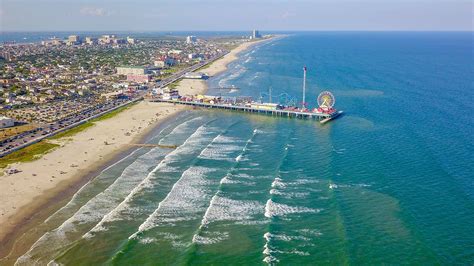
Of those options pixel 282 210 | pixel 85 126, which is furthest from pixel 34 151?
pixel 282 210

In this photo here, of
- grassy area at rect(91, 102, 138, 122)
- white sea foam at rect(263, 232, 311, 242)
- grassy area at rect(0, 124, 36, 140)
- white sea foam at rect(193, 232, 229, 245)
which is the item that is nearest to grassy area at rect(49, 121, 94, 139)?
grassy area at rect(91, 102, 138, 122)

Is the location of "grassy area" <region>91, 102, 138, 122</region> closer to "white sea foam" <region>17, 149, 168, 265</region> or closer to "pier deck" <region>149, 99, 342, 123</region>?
"pier deck" <region>149, 99, 342, 123</region>

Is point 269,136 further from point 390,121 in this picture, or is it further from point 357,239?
point 357,239

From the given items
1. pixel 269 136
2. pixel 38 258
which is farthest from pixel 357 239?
pixel 269 136

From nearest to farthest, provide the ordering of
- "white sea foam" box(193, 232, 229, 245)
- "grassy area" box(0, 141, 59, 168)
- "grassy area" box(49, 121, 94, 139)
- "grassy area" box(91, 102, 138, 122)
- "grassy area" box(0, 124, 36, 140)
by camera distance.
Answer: "white sea foam" box(193, 232, 229, 245)
"grassy area" box(0, 141, 59, 168)
"grassy area" box(0, 124, 36, 140)
"grassy area" box(49, 121, 94, 139)
"grassy area" box(91, 102, 138, 122)

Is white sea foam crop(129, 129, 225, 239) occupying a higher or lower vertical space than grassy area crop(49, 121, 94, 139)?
lower

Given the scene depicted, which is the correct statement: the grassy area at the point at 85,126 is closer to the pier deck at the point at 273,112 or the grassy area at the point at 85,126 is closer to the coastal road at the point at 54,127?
the coastal road at the point at 54,127

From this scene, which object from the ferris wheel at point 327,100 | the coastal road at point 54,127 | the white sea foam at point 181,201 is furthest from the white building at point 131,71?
the white sea foam at point 181,201
